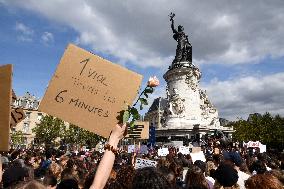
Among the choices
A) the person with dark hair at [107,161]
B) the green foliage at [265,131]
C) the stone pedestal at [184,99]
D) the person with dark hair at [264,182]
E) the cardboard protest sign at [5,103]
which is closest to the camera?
the person with dark hair at [107,161]

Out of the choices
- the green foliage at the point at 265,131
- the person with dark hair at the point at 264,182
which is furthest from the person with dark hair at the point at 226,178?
the green foliage at the point at 265,131

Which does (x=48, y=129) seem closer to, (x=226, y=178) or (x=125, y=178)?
(x=226, y=178)

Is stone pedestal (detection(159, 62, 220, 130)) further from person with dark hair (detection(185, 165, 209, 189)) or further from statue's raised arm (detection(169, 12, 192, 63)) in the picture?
person with dark hair (detection(185, 165, 209, 189))

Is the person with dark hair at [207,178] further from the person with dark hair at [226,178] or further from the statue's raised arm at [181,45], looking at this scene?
the statue's raised arm at [181,45]

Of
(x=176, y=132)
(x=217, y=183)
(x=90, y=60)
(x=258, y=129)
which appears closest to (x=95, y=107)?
(x=90, y=60)

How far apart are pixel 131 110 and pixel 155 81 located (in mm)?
384

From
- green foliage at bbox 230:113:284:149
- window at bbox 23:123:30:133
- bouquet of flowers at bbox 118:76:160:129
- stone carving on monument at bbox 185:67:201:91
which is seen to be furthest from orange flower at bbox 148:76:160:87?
window at bbox 23:123:30:133

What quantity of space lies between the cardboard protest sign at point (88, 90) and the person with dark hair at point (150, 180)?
136 cm

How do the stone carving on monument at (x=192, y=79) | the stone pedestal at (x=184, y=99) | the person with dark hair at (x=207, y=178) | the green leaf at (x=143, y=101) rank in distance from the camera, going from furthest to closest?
the stone carving on monument at (x=192, y=79), the stone pedestal at (x=184, y=99), the person with dark hair at (x=207, y=178), the green leaf at (x=143, y=101)

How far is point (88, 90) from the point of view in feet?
14.2

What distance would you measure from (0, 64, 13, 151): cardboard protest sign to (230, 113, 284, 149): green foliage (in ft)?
232

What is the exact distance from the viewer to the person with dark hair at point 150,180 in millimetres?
2750

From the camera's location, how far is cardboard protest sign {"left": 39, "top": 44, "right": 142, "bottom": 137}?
4.25m

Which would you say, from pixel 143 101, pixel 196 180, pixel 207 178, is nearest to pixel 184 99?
pixel 207 178
